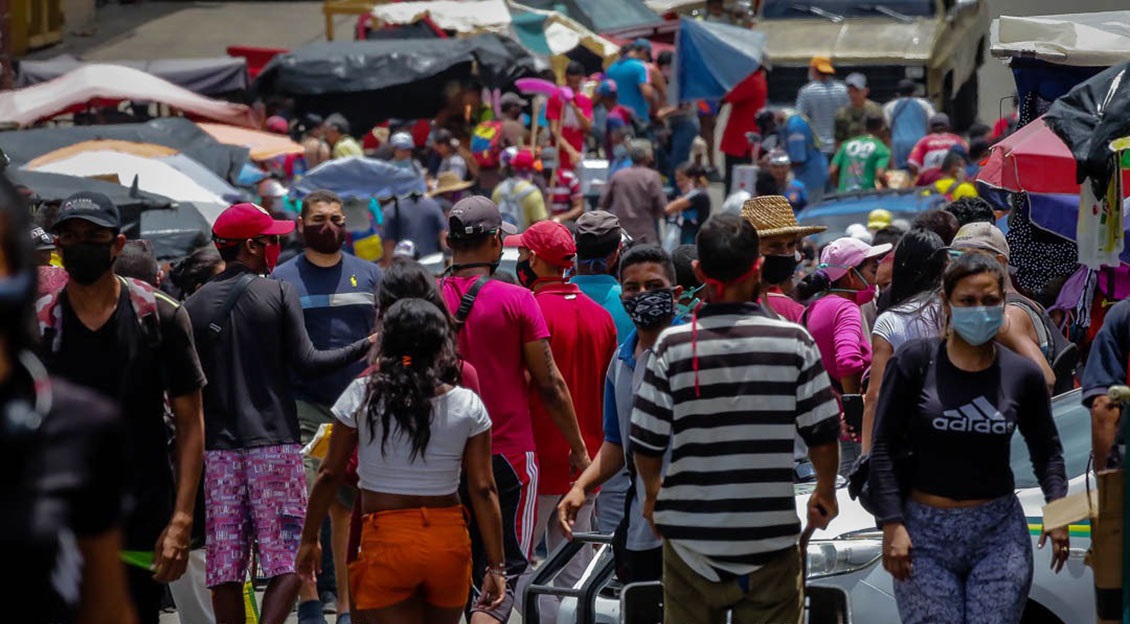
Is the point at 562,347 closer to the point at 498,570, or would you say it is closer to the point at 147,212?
the point at 498,570

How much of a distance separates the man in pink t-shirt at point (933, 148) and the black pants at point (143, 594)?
12.6 m

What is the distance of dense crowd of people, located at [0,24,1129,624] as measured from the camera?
5.35 m

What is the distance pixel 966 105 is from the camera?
2477 cm

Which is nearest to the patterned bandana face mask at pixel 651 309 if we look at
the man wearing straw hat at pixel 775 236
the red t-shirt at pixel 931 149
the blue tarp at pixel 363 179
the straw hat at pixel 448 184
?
the man wearing straw hat at pixel 775 236

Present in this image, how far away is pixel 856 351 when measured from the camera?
796cm

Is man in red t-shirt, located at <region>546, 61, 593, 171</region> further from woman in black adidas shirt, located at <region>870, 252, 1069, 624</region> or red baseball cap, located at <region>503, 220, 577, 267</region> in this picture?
woman in black adidas shirt, located at <region>870, 252, 1069, 624</region>

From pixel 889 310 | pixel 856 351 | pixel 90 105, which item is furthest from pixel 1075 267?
pixel 90 105

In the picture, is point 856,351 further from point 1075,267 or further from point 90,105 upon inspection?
point 90,105

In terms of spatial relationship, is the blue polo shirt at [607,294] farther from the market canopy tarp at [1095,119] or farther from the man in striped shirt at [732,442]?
the man in striped shirt at [732,442]

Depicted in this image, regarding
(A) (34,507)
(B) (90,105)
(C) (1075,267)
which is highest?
(A) (34,507)

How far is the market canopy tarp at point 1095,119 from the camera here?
7.02 metres

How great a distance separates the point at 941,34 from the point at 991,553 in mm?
18416

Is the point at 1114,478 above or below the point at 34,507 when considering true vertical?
below

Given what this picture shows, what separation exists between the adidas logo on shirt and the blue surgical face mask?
0.20 metres
